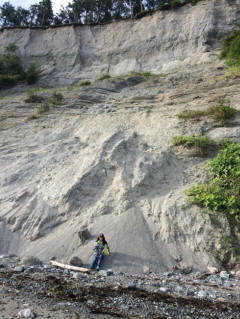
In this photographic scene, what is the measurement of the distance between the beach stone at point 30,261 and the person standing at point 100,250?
1.42 meters

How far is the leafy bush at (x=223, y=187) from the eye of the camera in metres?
7.75

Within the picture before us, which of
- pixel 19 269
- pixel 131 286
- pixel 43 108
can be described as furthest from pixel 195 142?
pixel 43 108

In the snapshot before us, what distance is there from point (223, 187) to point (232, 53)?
12.1 m

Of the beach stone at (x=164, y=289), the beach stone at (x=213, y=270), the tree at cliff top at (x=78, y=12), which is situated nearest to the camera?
the beach stone at (x=164, y=289)

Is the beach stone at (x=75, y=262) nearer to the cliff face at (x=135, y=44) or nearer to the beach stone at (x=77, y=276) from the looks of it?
the beach stone at (x=77, y=276)

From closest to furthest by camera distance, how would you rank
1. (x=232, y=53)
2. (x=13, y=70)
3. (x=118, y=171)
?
(x=118, y=171) < (x=232, y=53) < (x=13, y=70)

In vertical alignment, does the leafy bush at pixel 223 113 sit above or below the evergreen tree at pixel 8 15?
below

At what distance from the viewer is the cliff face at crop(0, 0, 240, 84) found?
70.3ft

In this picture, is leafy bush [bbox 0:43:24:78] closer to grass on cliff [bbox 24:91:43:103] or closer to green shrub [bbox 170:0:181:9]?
grass on cliff [bbox 24:91:43:103]

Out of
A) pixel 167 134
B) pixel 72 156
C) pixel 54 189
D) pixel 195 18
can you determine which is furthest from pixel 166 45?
pixel 54 189

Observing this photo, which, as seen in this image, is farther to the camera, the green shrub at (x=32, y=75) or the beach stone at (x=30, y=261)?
the green shrub at (x=32, y=75)

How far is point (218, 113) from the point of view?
11.3 metres

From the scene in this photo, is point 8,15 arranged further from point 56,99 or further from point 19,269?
point 19,269

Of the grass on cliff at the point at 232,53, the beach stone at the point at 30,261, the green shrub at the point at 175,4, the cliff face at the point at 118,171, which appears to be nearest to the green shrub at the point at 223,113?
the cliff face at the point at 118,171
